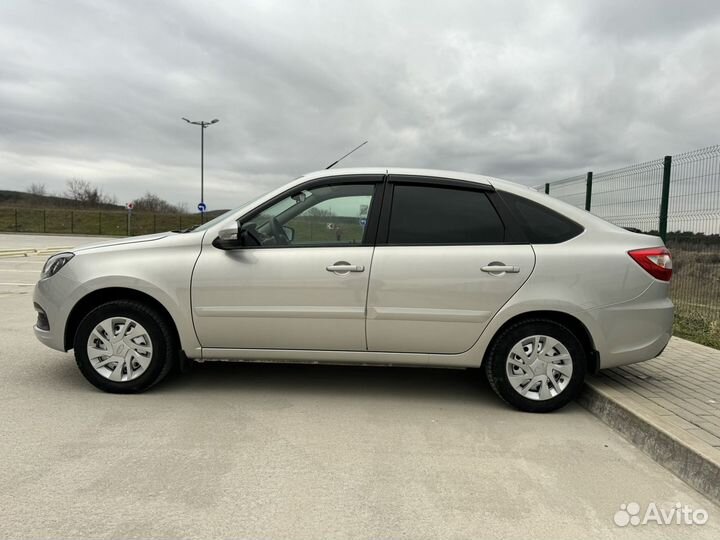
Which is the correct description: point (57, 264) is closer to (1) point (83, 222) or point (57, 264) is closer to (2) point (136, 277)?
(2) point (136, 277)

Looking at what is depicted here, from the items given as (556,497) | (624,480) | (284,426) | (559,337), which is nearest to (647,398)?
(559,337)

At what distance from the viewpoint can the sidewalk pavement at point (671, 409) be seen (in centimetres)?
282

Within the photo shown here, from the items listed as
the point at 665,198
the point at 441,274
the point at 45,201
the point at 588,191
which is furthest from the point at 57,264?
the point at 45,201

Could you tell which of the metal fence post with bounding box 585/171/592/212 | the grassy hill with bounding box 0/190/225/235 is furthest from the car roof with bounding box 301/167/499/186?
the grassy hill with bounding box 0/190/225/235

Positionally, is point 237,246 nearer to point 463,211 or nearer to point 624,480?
point 463,211

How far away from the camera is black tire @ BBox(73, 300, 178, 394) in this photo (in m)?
3.80

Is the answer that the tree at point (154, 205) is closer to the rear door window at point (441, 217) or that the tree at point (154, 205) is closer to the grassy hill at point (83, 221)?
the grassy hill at point (83, 221)

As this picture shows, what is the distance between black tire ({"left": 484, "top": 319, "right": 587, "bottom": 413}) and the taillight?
0.71m

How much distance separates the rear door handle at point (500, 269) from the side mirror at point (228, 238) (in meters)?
1.83

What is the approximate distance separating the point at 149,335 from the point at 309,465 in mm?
1744

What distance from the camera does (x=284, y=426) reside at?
342 cm

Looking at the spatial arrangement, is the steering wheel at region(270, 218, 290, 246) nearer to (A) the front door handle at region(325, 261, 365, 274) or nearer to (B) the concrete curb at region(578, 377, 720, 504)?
(A) the front door handle at region(325, 261, 365, 274)

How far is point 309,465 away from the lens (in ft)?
9.45

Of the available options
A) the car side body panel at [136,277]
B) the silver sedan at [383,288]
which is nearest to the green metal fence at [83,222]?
the car side body panel at [136,277]
